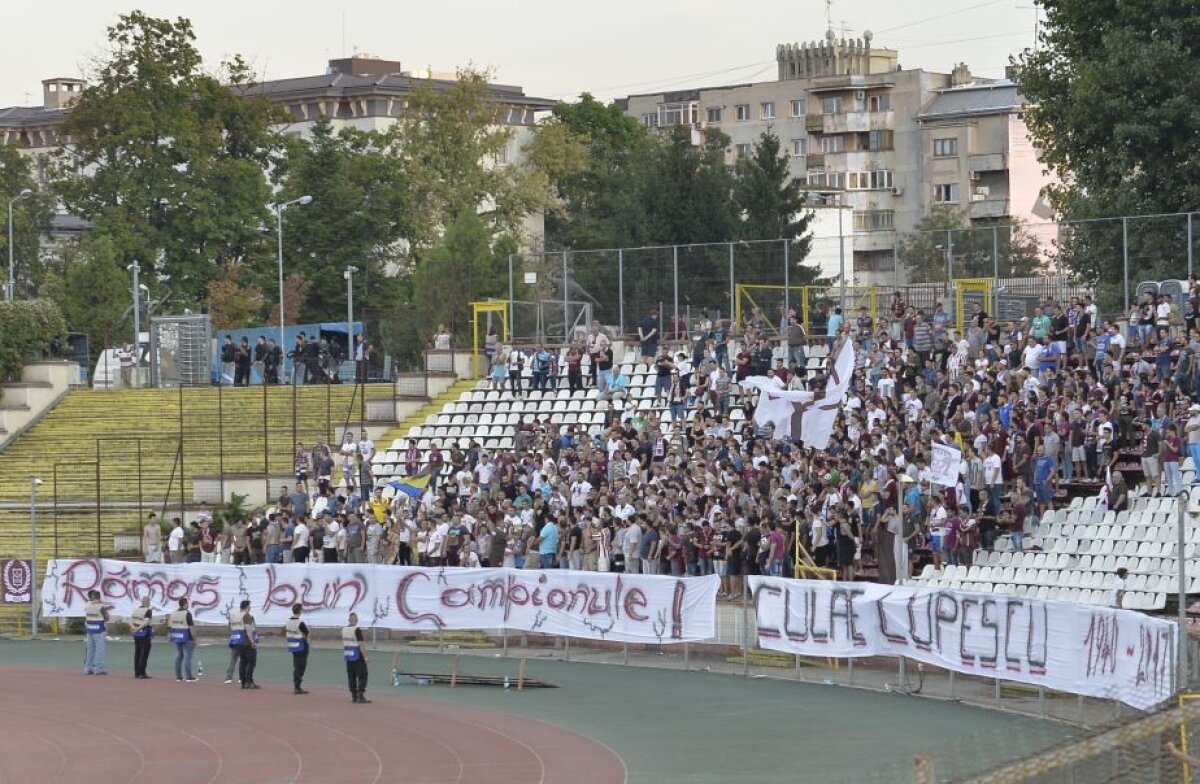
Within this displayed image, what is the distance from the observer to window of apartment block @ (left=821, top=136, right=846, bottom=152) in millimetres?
129125

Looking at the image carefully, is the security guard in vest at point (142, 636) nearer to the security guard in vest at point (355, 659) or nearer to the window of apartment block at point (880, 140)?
the security guard in vest at point (355, 659)

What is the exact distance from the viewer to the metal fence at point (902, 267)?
151ft

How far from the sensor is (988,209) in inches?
4742

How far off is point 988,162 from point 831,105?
13500mm

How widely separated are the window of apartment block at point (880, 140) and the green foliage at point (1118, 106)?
72369 mm

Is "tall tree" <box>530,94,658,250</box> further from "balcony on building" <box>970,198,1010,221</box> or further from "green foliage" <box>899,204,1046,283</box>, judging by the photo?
"green foliage" <box>899,204,1046,283</box>

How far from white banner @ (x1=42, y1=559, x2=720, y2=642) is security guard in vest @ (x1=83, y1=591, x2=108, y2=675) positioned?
227cm

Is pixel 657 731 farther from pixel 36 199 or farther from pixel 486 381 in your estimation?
pixel 36 199

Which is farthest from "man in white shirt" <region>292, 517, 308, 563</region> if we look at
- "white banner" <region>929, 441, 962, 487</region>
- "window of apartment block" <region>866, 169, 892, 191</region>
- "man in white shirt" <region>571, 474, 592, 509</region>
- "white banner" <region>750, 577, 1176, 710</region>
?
"window of apartment block" <region>866, 169, 892, 191</region>

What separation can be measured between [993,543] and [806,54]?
106 m

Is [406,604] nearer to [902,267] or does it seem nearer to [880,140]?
[902,267]

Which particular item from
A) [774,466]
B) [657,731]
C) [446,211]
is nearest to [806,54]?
[446,211]

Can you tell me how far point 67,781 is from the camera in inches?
1067

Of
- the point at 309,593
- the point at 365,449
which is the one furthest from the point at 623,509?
the point at 365,449
